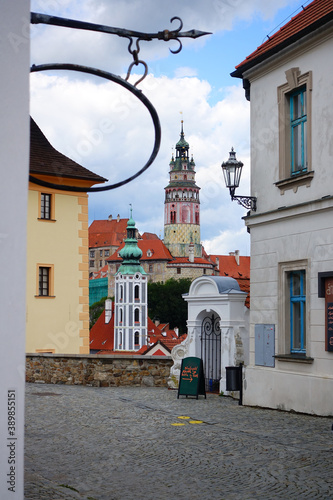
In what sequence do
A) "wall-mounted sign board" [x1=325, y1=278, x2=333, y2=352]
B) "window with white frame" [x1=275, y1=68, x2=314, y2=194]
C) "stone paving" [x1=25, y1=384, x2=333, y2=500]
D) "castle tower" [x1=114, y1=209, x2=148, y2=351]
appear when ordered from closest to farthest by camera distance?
"stone paving" [x1=25, y1=384, x2=333, y2=500] < "wall-mounted sign board" [x1=325, y1=278, x2=333, y2=352] < "window with white frame" [x1=275, y1=68, x2=314, y2=194] < "castle tower" [x1=114, y1=209, x2=148, y2=351]

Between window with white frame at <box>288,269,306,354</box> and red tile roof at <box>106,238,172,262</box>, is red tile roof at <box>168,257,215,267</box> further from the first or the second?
window with white frame at <box>288,269,306,354</box>

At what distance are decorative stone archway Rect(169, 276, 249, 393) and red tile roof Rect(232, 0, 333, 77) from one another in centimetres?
506

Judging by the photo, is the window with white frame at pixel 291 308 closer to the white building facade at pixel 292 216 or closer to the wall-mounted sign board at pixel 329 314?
the white building facade at pixel 292 216

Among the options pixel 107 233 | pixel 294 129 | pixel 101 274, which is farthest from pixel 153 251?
pixel 294 129

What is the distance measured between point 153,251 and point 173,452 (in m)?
151

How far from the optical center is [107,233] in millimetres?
176500

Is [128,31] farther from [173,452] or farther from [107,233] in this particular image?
[107,233]

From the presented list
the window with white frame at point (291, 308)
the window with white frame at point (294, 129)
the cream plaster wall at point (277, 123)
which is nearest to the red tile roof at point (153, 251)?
the cream plaster wall at point (277, 123)

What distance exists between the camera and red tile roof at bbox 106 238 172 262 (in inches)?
6227

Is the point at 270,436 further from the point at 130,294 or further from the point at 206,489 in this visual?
the point at 130,294

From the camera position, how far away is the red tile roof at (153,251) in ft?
519

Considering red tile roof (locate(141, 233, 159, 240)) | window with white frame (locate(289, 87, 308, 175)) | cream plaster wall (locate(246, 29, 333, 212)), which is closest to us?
cream plaster wall (locate(246, 29, 333, 212))

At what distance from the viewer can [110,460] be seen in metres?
8.83

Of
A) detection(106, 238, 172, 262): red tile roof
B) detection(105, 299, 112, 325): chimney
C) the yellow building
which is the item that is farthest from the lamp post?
detection(106, 238, 172, 262): red tile roof
